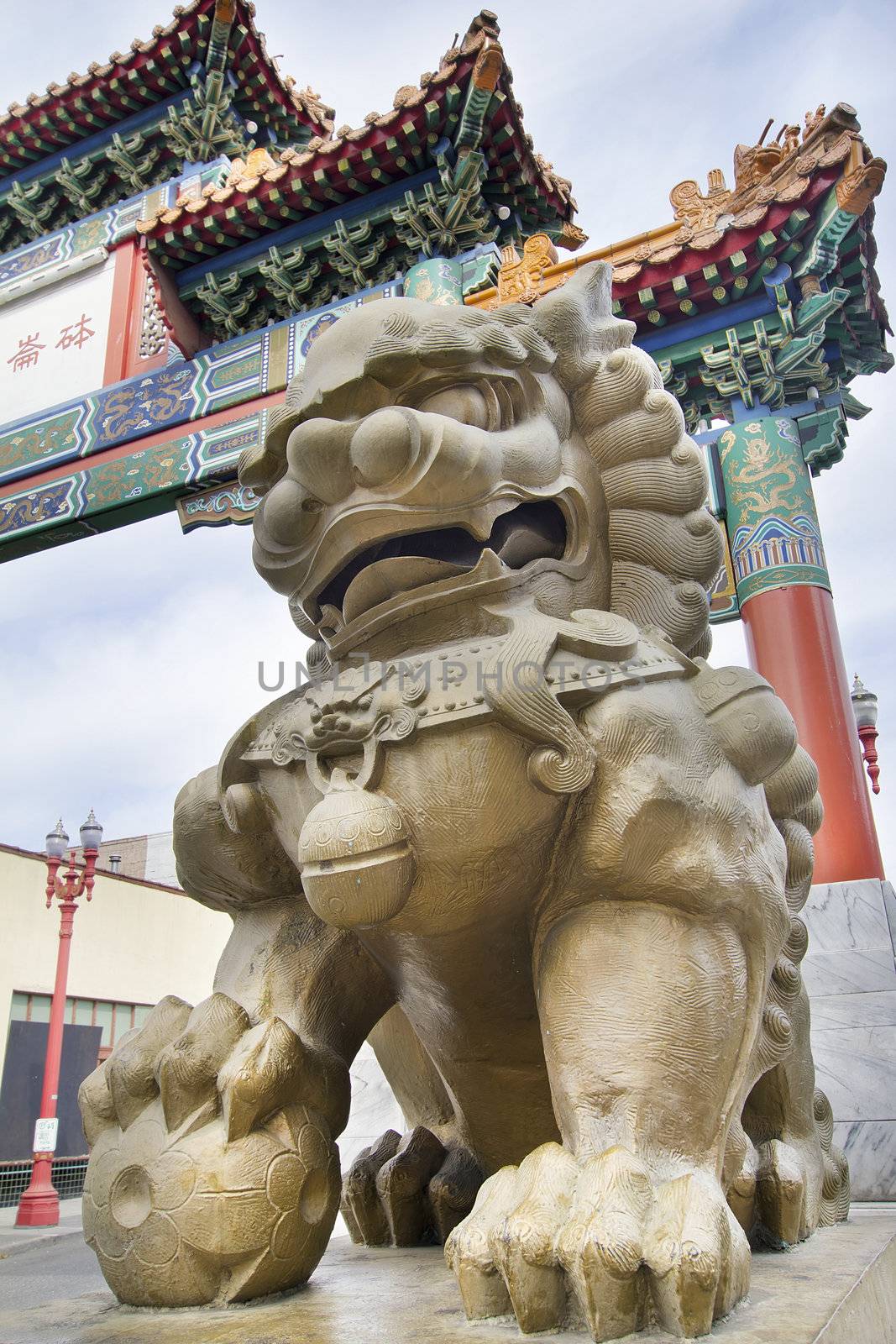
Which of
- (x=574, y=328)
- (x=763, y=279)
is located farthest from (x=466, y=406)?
(x=763, y=279)

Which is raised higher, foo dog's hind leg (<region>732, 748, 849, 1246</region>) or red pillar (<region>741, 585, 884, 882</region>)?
red pillar (<region>741, 585, 884, 882</region>)

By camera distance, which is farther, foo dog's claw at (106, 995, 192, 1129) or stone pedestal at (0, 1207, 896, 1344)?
foo dog's claw at (106, 995, 192, 1129)

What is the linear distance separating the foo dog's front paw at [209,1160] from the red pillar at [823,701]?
3.08 metres

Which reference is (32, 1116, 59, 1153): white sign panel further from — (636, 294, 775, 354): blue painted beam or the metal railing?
(636, 294, 775, 354): blue painted beam

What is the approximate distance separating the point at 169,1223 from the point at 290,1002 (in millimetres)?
309

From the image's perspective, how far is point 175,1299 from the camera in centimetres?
120

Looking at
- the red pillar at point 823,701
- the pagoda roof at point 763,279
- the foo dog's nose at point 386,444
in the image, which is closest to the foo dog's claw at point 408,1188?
the foo dog's nose at point 386,444

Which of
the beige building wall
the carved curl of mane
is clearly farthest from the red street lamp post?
the carved curl of mane

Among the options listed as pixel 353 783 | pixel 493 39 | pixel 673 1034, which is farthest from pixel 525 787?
pixel 493 39

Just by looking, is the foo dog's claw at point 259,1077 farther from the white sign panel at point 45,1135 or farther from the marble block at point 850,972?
the white sign panel at point 45,1135

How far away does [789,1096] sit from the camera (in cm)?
161

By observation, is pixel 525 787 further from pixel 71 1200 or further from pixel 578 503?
pixel 71 1200

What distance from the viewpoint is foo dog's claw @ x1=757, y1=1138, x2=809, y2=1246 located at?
4.78 feet

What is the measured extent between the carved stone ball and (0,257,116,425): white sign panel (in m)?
6.51
